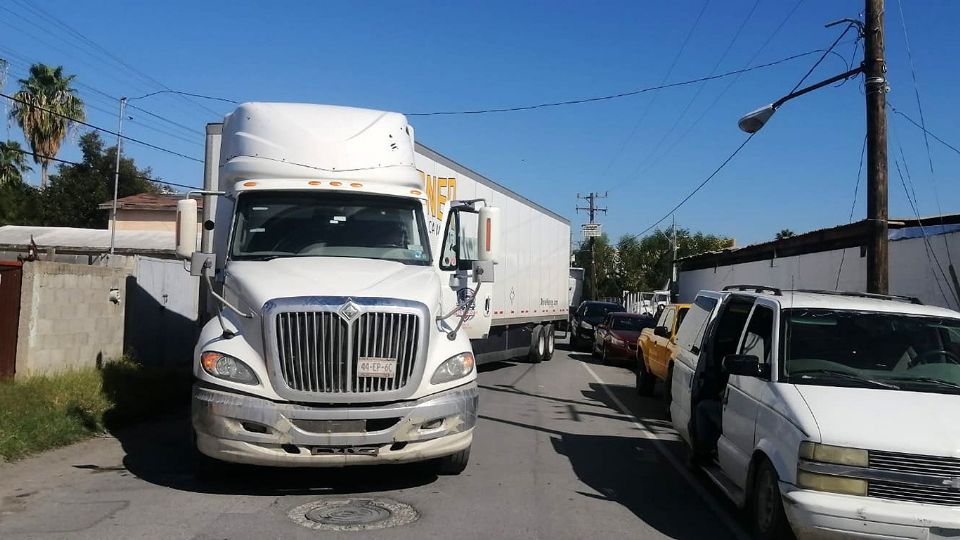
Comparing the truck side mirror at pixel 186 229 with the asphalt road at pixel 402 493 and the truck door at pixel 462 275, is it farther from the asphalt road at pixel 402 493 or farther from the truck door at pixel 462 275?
the truck door at pixel 462 275

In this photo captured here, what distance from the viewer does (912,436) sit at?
502 centimetres

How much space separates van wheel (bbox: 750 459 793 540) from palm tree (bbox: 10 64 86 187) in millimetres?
43144

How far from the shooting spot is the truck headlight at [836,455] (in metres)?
5.03

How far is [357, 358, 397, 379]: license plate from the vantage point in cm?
647

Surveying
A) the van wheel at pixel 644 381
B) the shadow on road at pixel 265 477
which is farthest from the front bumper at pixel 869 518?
the van wheel at pixel 644 381

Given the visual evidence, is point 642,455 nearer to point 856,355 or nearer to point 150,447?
point 856,355

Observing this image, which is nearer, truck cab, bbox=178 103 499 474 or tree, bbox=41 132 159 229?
truck cab, bbox=178 103 499 474

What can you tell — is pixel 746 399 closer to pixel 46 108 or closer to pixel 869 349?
pixel 869 349

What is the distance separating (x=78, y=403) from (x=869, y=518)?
8410 millimetres

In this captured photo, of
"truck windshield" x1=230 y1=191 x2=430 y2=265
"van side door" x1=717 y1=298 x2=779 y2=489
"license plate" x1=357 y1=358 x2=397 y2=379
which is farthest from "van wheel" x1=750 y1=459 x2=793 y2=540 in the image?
"truck windshield" x1=230 y1=191 x2=430 y2=265

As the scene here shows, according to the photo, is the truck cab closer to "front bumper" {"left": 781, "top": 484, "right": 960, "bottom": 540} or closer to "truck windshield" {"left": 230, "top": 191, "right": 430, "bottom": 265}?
"truck windshield" {"left": 230, "top": 191, "right": 430, "bottom": 265}

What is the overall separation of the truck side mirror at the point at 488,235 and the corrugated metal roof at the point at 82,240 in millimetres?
27359

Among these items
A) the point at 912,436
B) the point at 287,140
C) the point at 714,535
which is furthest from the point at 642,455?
the point at 287,140

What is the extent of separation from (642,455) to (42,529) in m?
6.03
